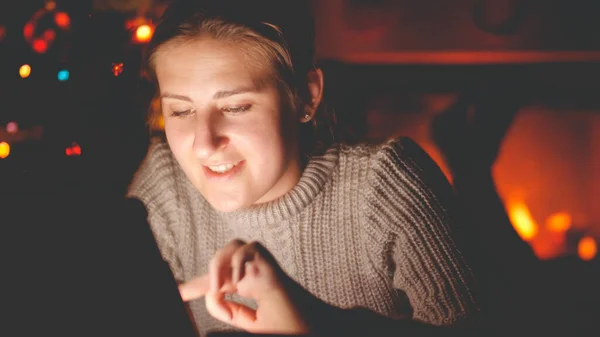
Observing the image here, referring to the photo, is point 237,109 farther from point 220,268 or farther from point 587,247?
point 587,247

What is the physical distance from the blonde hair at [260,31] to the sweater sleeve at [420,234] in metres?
0.22

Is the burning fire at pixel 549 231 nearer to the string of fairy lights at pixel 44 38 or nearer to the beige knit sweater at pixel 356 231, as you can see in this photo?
the beige knit sweater at pixel 356 231

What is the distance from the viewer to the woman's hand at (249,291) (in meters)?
0.88

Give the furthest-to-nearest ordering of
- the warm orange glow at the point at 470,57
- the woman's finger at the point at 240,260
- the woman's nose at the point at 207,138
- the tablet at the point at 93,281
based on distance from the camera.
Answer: the warm orange glow at the point at 470,57
the woman's finger at the point at 240,260
the woman's nose at the point at 207,138
the tablet at the point at 93,281

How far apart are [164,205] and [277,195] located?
284 mm

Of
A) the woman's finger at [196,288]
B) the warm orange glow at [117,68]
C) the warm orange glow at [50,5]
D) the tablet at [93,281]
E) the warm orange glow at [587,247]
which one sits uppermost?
the warm orange glow at [50,5]

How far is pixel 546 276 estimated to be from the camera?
1617mm

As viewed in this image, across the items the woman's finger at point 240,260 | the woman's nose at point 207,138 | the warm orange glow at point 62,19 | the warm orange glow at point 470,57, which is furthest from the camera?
the warm orange glow at point 470,57

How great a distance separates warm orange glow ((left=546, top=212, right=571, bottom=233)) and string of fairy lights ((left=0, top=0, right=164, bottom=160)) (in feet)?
6.46

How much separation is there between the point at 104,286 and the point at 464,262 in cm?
62

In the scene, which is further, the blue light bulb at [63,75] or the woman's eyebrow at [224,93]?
the blue light bulb at [63,75]

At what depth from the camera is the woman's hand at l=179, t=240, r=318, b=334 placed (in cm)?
88

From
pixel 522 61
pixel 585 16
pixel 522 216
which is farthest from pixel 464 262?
pixel 522 216

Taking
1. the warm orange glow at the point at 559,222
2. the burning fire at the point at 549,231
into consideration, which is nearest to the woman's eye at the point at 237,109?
the burning fire at the point at 549,231
